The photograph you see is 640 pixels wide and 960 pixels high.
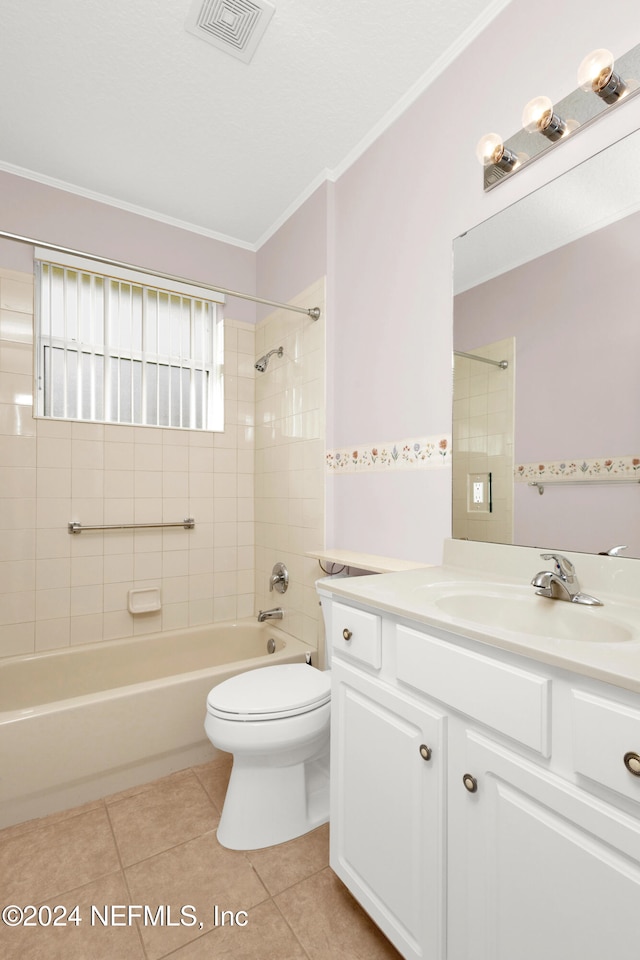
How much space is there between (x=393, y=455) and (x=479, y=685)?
1.11 metres

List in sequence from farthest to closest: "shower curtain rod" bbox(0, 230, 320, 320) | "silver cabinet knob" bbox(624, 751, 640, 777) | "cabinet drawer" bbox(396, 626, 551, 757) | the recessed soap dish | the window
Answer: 1. the recessed soap dish
2. the window
3. "shower curtain rod" bbox(0, 230, 320, 320)
4. "cabinet drawer" bbox(396, 626, 551, 757)
5. "silver cabinet knob" bbox(624, 751, 640, 777)

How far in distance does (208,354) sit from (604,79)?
82.8 inches

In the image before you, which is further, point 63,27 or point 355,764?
point 63,27

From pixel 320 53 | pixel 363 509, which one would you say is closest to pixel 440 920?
pixel 363 509

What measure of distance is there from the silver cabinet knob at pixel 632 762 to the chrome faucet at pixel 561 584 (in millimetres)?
465

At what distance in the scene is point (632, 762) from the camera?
0.62 m

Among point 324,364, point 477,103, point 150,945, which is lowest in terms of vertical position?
point 150,945

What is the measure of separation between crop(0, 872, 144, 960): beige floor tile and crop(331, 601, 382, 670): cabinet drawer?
2.88ft

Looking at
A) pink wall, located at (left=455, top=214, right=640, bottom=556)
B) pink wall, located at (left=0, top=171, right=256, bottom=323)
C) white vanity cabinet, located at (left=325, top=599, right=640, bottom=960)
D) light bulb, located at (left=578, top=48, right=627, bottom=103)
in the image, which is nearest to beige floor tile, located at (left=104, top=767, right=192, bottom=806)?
white vanity cabinet, located at (left=325, top=599, right=640, bottom=960)

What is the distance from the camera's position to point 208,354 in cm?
274

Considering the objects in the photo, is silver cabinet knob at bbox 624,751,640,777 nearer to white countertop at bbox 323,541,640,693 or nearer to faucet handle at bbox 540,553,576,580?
white countertop at bbox 323,541,640,693

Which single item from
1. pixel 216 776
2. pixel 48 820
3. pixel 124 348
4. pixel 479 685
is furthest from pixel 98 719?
pixel 124 348

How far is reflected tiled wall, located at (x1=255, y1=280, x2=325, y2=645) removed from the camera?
2242 millimetres

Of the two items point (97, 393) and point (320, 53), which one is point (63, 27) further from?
point (97, 393)
